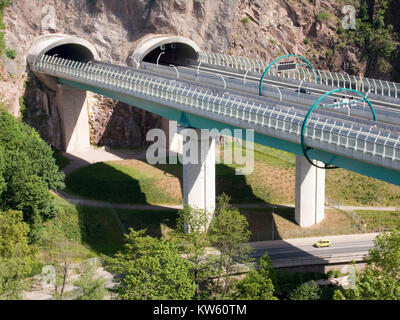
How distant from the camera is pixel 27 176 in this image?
188 ft

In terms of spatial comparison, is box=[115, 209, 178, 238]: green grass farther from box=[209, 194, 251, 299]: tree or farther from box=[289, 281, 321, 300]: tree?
box=[289, 281, 321, 300]: tree

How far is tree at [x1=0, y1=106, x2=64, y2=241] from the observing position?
56.6m

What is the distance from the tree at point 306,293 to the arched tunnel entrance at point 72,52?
43306mm

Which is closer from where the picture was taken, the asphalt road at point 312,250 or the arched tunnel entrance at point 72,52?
the asphalt road at point 312,250

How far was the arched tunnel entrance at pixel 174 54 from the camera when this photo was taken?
83.2 metres

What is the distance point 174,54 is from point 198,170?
28778 mm

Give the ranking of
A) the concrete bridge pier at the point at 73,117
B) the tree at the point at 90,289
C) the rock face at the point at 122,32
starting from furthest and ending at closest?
1. the concrete bridge pier at the point at 73,117
2. the rock face at the point at 122,32
3. the tree at the point at 90,289

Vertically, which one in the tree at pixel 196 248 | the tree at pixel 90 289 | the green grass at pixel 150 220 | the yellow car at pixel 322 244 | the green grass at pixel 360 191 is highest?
the green grass at pixel 360 191

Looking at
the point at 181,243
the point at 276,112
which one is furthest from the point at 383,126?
the point at 181,243

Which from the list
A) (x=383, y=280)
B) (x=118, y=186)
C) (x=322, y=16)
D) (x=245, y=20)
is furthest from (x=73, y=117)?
(x=383, y=280)

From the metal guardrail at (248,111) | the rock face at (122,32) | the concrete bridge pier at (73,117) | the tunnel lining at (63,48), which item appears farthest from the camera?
the concrete bridge pier at (73,117)

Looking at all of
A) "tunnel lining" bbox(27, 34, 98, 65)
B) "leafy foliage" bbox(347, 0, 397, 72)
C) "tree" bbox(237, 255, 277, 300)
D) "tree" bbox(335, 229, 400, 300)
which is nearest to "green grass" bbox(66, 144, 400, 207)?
"tunnel lining" bbox(27, 34, 98, 65)

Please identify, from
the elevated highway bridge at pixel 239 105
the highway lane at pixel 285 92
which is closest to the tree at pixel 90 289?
the elevated highway bridge at pixel 239 105

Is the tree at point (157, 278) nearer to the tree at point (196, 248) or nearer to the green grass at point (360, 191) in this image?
the tree at point (196, 248)
